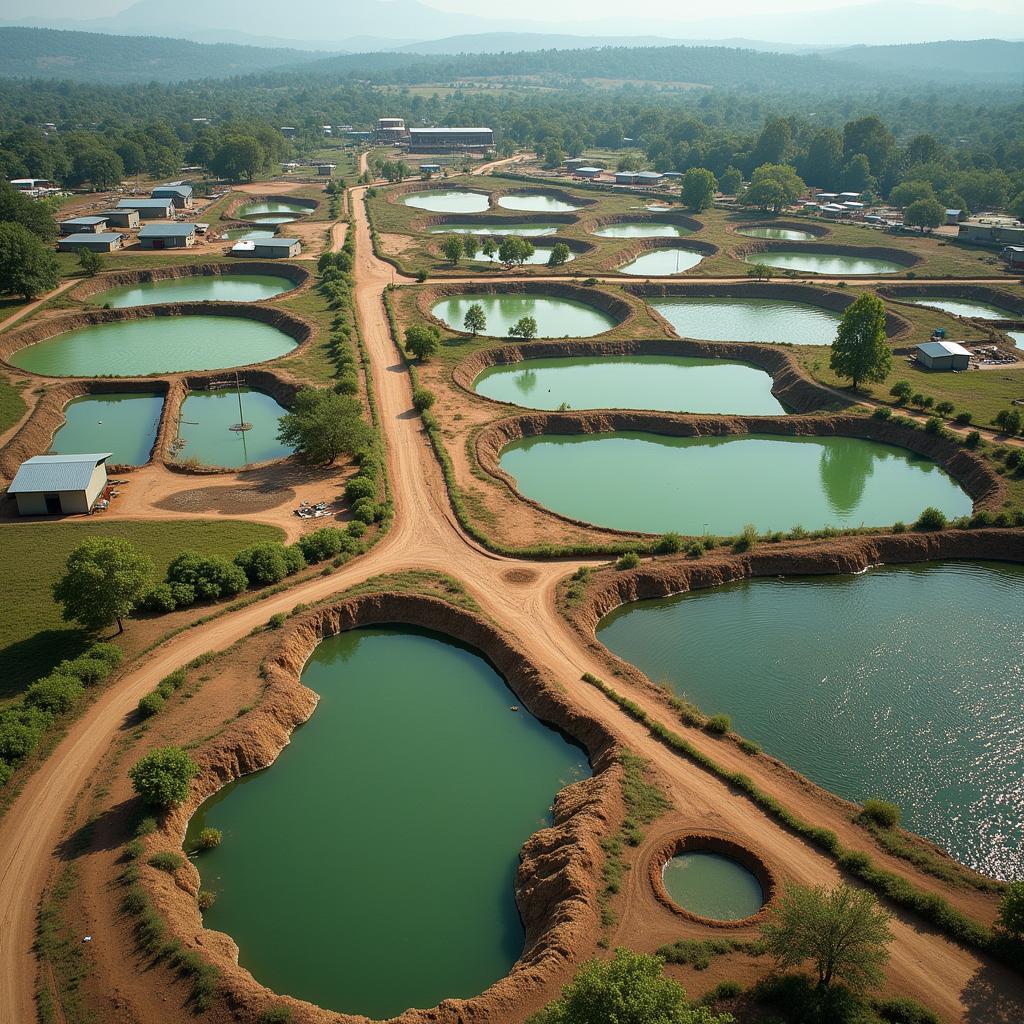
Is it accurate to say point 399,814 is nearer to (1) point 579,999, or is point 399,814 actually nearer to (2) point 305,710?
(2) point 305,710

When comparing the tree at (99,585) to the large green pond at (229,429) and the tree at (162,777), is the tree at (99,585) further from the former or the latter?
the large green pond at (229,429)

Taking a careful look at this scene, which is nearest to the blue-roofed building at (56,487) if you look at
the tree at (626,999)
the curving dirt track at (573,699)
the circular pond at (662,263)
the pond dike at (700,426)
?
the curving dirt track at (573,699)

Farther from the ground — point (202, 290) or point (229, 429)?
point (202, 290)

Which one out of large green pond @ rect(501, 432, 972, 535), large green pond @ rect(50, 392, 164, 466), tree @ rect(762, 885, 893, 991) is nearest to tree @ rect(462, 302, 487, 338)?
large green pond @ rect(501, 432, 972, 535)

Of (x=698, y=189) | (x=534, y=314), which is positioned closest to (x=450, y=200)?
(x=698, y=189)

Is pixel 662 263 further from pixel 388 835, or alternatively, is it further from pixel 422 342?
pixel 388 835

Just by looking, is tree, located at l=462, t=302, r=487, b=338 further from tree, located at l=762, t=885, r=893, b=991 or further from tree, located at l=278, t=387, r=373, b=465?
tree, located at l=762, t=885, r=893, b=991
